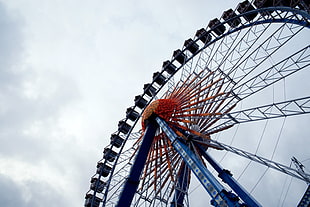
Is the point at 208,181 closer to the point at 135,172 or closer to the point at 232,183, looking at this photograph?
the point at 232,183

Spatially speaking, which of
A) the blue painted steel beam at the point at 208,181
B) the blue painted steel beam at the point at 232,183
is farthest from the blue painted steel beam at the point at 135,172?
the blue painted steel beam at the point at 232,183

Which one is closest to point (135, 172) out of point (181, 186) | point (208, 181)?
point (181, 186)

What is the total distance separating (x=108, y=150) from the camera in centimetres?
2086

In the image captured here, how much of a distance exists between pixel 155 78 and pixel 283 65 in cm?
1096

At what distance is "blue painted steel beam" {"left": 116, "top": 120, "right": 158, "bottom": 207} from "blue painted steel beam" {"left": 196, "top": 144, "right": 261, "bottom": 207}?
10.3 feet

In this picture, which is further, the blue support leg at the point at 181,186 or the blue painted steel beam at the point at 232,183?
the blue support leg at the point at 181,186

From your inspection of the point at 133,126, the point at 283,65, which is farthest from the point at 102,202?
the point at 283,65

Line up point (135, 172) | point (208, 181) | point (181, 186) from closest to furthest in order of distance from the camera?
1. point (208, 181)
2. point (135, 172)
3. point (181, 186)

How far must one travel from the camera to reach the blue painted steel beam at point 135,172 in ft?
42.3

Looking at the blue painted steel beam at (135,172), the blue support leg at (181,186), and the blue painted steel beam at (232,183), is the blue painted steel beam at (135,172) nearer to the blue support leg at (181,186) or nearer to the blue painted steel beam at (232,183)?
the blue support leg at (181,186)

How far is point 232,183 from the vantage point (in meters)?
10.5

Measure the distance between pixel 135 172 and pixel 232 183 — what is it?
5569 mm

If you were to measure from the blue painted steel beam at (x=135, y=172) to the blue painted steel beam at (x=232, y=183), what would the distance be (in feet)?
10.3

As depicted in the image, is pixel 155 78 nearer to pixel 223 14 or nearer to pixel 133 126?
pixel 133 126
